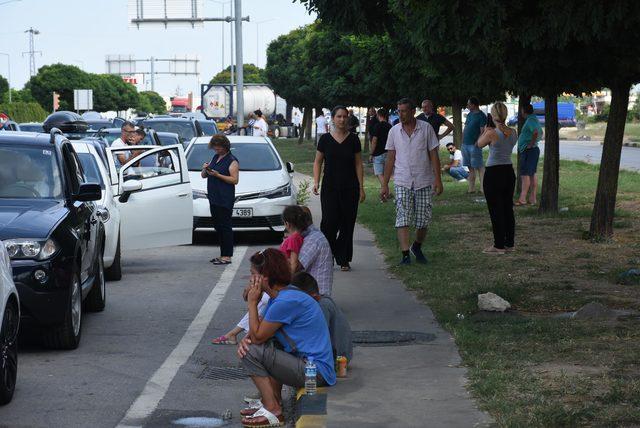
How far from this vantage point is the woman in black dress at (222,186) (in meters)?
15.5

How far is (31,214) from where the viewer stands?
966 centimetres

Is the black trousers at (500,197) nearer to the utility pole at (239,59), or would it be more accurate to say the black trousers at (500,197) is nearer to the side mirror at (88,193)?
the side mirror at (88,193)

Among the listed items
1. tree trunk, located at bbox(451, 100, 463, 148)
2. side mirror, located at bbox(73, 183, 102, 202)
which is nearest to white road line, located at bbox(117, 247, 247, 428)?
side mirror, located at bbox(73, 183, 102, 202)

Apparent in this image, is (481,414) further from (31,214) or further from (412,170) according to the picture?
(412,170)

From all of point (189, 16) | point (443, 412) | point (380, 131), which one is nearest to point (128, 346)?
point (443, 412)

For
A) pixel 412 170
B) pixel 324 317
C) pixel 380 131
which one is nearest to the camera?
pixel 324 317

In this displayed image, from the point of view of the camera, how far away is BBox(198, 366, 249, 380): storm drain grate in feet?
28.5

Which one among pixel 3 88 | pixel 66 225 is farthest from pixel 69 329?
pixel 3 88

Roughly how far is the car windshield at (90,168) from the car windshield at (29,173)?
11.0 feet

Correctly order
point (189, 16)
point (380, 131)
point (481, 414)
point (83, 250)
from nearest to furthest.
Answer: point (481, 414) < point (83, 250) < point (380, 131) < point (189, 16)

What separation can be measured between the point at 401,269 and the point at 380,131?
32.5ft

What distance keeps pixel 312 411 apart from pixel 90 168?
8.16 m

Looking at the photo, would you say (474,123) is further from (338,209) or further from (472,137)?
(338,209)

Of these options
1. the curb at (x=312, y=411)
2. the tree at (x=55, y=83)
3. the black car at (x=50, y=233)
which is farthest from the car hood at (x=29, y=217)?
→ the tree at (x=55, y=83)
